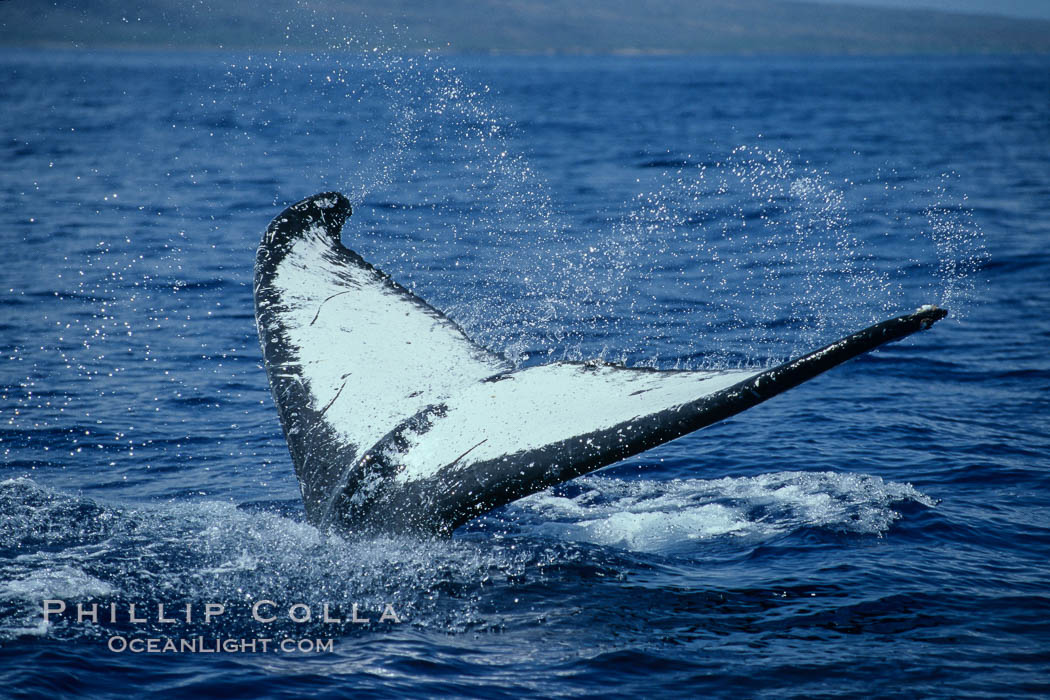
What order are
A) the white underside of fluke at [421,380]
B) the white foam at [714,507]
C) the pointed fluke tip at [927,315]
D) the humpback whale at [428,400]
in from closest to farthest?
the pointed fluke tip at [927,315] < the humpback whale at [428,400] < the white underside of fluke at [421,380] < the white foam at [714,507]

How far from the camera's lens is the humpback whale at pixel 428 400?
4.55m

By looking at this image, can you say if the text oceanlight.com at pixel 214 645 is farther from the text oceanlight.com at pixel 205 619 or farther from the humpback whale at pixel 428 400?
the humpback whale at pixel 428 400

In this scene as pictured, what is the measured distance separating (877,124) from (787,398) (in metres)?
31.4

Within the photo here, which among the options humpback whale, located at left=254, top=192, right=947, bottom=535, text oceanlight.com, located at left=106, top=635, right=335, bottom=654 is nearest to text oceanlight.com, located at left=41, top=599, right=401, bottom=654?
text oceanlight.com, located at left=106, top=635, right=335, bottom=654

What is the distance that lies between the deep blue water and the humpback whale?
1.14ft

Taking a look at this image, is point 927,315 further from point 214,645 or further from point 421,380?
point 214,645

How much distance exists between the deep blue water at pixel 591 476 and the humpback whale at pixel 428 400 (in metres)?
0.35

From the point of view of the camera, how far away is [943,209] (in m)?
19.3

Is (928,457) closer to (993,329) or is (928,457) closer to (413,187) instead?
(993,329)

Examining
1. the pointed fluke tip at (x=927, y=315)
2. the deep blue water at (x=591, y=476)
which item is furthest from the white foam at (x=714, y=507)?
the pointed fluke tip at (x=927, y=315)

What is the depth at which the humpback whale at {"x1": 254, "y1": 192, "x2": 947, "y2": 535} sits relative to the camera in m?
4.55

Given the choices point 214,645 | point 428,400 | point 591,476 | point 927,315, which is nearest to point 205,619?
point 214,645

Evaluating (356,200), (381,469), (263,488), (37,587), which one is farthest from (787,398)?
(356,200)

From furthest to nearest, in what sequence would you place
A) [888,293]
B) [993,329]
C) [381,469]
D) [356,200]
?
[356,200], [888,293], [993,329], [381,469]
